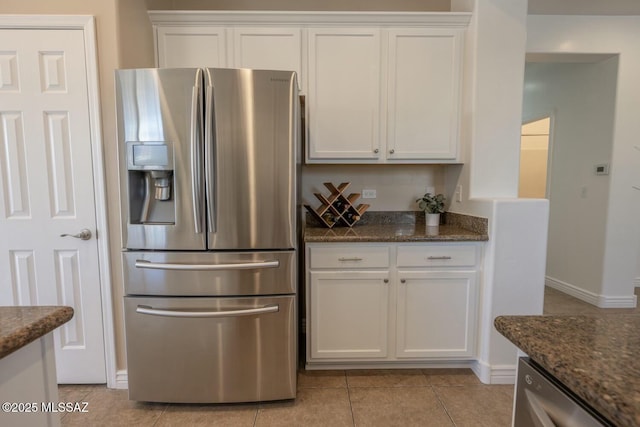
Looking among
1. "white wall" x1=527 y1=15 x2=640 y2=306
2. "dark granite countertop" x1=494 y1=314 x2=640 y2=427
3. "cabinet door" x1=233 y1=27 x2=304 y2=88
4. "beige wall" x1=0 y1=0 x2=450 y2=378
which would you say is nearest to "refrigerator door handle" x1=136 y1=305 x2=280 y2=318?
"beige wall" x1=0 y1=0 x2=450 y2=378

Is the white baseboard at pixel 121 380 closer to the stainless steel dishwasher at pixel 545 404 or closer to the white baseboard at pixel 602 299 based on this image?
the stainless steel dishwasher at pixel 545 404

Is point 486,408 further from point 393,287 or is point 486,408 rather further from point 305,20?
point 305,20

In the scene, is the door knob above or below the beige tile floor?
above

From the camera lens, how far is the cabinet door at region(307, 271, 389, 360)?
197 cm

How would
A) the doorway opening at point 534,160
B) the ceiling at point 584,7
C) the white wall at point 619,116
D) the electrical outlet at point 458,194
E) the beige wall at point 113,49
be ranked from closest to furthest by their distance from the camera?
the beige wall at point 113,49 < the electrical outlet at point 458,194 < the ceiling at point 584,7 < the white wall at point 619,116 < the doorway opening at point 534,160

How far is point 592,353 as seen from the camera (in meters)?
0.60

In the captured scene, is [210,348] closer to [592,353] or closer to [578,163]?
[592,353]

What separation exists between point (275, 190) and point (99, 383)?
65.8 inches

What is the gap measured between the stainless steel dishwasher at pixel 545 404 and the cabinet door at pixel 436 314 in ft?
4.15

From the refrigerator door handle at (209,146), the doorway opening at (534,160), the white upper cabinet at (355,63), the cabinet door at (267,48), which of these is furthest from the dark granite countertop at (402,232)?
the doorway opening at (534,160)

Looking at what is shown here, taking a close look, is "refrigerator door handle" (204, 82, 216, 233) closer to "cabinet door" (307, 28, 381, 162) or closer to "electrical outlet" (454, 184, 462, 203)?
"cabinet door" (307, 28, 381, 162)

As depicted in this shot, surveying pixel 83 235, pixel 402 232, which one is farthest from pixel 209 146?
pixel 402 232

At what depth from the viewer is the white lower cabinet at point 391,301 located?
196cm

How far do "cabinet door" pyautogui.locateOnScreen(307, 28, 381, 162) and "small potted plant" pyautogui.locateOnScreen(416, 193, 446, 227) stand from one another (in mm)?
540
